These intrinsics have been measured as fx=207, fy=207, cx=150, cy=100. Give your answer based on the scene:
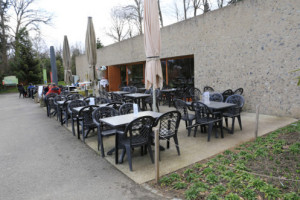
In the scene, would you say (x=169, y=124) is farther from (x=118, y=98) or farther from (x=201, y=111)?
(x=118, y=98)

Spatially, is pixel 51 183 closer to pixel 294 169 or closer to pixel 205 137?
pixel 205 137

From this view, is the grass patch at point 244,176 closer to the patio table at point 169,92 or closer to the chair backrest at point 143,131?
the chair backrest at point 143,131

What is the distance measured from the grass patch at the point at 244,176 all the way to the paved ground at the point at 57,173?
1.91 ft

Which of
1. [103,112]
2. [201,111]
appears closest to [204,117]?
[201,111]

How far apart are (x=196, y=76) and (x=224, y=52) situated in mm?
1721

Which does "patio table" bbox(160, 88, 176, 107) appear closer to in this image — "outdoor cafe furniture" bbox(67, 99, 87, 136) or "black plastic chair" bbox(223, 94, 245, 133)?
"black plastic chair" bbox(223, 94, 245, 133)

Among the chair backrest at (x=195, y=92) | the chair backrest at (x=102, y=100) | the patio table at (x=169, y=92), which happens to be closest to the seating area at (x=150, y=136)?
the chair backrest at (x=102, y=100)

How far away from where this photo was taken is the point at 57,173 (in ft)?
11.7

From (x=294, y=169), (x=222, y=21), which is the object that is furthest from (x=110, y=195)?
(x=222, y=21)

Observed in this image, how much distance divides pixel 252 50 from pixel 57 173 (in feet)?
22.7

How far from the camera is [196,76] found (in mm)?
9320

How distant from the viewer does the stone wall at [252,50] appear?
6270mm

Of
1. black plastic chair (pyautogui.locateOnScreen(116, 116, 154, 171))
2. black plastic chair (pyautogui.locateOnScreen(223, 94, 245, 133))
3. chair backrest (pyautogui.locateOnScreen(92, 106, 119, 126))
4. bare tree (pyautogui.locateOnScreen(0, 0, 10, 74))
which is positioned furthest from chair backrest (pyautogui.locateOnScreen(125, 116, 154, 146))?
bare tree (pyautogui.locateOnScreen(0, 0, 10, 74))

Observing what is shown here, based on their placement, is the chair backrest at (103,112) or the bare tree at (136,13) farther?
the bare tree at (136,13)
